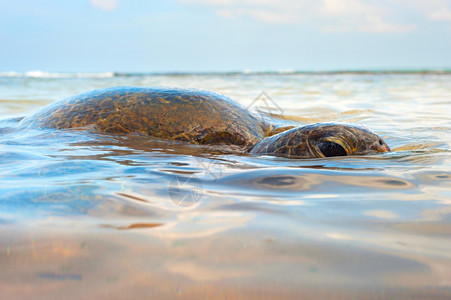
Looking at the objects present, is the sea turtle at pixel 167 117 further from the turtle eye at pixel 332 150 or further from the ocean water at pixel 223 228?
the ocean water at pixel 223 228

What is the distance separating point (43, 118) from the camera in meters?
3.97

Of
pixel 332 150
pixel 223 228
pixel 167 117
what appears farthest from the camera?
pixel 167 117

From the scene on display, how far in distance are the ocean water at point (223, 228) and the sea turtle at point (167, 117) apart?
0.93m

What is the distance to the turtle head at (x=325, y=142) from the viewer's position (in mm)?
2877

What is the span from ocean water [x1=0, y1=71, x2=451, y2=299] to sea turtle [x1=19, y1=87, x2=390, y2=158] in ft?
3.04

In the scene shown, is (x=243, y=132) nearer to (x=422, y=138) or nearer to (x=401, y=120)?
(x=422, y=138)

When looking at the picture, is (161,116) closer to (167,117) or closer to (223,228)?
(167,117)

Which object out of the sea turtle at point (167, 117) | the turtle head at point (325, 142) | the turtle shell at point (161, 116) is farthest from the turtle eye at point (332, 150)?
the turtle shell at point (161, 116)

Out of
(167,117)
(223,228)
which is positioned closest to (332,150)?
(167,117)

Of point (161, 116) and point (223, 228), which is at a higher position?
point (161, 116)

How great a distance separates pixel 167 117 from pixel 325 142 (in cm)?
143

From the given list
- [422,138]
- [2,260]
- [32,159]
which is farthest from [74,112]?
[422,138]

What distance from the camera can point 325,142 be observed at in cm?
289

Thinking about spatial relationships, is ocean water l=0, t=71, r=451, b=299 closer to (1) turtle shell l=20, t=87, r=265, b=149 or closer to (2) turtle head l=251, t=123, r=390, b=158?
(2) turtle head l=251, t=123, r=390, b=158
